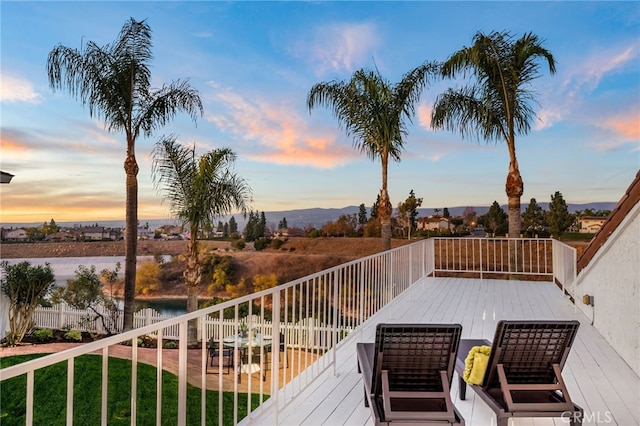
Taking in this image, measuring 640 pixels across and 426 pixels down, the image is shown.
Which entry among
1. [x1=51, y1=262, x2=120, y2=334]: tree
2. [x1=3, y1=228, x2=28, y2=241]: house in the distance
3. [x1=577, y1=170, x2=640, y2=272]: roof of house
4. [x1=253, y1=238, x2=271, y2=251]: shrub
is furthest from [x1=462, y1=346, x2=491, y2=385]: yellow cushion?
[x1=3, y1=228, x2=28, y2=241]: house in the distance

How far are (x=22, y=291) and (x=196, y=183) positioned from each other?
23.8 ft

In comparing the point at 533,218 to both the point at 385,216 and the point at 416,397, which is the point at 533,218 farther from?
the point at 416,397

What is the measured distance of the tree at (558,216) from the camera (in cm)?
1266

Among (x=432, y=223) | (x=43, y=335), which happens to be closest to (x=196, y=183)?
(x=43, y=335)

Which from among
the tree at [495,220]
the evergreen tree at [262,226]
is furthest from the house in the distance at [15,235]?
the tree at [495,220]

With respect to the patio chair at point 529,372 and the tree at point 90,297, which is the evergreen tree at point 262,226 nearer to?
the tree at point 90,297

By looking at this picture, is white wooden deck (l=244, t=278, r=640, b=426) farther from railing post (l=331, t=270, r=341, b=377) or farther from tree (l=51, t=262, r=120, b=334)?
tree (l=51, t=262, r=120, b=334)

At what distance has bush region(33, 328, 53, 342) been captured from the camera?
13.0 m

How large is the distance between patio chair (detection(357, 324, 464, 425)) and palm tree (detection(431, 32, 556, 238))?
27.3 ft

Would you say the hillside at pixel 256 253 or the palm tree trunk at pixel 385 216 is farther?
the hillside at pixel 256 253

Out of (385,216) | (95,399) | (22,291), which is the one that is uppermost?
(385,216)

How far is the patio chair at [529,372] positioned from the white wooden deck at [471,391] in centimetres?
32

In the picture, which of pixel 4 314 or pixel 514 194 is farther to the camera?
pixel 4 314

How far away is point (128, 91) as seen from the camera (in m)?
10.5
